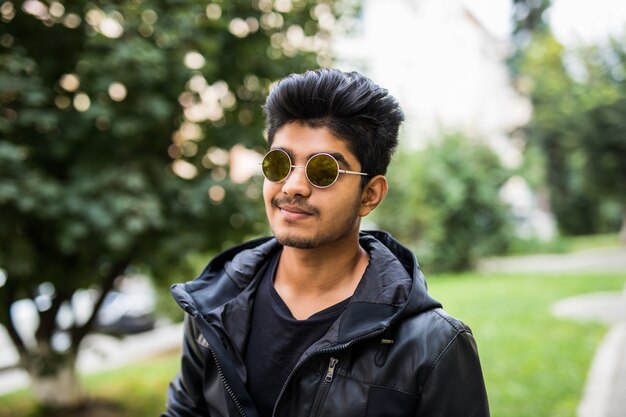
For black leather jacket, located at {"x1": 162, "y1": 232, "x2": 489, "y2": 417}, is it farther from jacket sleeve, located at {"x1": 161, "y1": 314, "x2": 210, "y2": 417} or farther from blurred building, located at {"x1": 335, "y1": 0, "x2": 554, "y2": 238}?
blurred building, located at {"x1": 335, "y1": 0, "x2": 554, "y2": 238}

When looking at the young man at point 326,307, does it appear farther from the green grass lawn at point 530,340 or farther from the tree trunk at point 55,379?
the tree trunk at point 55,379

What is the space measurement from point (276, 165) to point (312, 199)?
0.60 feet

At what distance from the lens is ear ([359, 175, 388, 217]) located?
6.68 ft

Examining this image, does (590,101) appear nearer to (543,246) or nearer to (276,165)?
(276,165)

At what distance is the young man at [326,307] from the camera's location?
1736mm

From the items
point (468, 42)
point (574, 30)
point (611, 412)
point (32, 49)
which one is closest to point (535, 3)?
point (574, 30)

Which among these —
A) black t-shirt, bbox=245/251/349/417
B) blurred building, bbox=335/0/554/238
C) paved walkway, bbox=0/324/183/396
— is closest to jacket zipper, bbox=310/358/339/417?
black t-shirt, bbox=245/251/349/417

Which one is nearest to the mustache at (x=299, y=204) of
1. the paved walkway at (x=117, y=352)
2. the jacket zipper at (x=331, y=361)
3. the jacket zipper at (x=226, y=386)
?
the jacket zipper at (x=331, y=361)

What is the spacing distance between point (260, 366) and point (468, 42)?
3269cm

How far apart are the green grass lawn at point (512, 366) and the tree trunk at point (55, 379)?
190mm

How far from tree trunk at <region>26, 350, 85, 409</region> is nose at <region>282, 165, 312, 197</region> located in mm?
4878

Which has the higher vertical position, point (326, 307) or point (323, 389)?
point (326, 307)

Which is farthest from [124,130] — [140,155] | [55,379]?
[55,379]

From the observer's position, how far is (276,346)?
197cm
